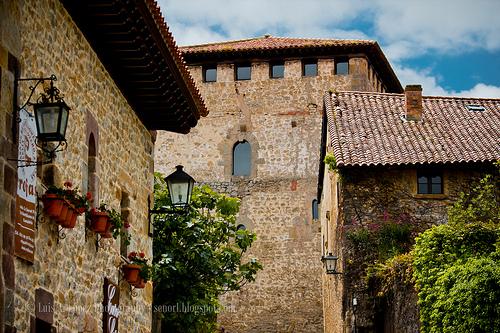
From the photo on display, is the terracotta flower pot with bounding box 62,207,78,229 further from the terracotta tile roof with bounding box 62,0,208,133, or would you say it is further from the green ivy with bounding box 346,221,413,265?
the green ivy with bounding box 346,221,413,265

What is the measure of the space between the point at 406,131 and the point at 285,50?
A: 14.6 meters

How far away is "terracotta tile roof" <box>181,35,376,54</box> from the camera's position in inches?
1769

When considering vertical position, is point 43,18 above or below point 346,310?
above

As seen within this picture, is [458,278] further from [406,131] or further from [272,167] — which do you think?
[272,167]

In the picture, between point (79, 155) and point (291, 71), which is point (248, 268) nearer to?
point (79, 155)

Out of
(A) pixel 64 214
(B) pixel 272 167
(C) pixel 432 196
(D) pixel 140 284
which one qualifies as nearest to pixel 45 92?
(A) pixel 64 214

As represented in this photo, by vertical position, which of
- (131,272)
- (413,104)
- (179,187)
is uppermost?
(413,104)

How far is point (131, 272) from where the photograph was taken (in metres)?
17.1

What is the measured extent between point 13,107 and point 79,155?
118 inches

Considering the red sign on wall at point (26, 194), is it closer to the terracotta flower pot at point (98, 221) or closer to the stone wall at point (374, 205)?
the terracotta flower pot at point (98, 221)

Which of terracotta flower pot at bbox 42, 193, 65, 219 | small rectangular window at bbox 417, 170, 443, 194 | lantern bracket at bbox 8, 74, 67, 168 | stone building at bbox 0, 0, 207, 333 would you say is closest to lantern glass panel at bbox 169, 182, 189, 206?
stone building at bbox 0, 0, 207, 333

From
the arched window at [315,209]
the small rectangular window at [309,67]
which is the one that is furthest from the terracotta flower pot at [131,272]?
the small rectangular window at [309,67]

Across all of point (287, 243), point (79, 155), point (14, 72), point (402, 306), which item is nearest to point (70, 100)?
point (79, 155)

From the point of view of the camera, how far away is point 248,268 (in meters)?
27.5
